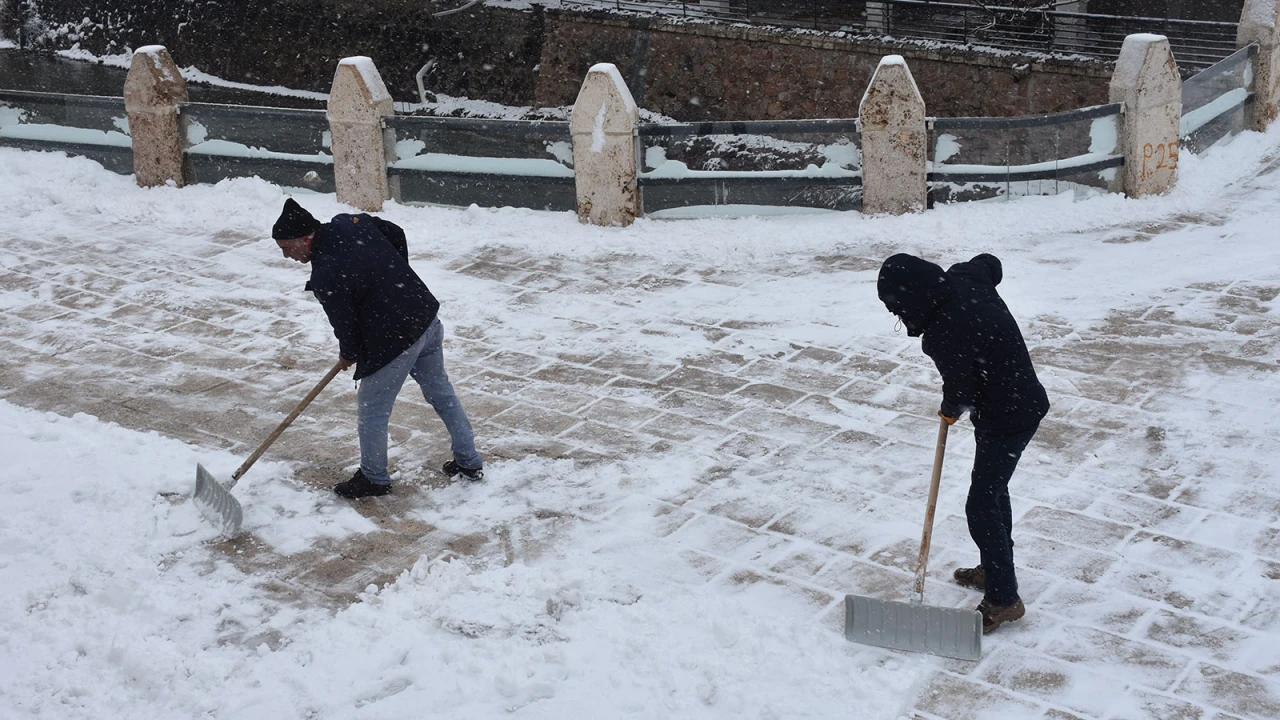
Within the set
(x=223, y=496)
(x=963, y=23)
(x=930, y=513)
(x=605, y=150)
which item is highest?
(x=963, y=23)

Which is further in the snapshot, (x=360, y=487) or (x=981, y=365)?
(x=360, y=487)

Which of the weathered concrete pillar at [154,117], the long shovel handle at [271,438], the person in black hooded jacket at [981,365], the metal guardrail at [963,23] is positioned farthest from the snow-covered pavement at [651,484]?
the metal guardrail at [963,23]

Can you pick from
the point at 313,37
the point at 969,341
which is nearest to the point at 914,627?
the point at 969,341

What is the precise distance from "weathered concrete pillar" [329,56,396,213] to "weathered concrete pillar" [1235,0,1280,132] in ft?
29.2

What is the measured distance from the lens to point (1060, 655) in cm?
513

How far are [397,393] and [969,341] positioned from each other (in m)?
2.96

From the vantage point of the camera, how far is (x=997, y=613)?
5.28 m

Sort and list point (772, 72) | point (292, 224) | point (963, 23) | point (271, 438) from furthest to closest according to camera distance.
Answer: point (772, 72), point (963, 23), point (271, 438), point (292, 224)

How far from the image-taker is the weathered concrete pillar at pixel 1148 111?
11047mm

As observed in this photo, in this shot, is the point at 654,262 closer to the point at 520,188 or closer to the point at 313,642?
the point at 520,188

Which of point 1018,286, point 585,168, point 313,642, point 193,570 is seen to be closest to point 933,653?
point 313,642

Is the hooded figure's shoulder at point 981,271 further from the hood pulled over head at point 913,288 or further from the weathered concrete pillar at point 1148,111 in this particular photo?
the weathered concrete pillar at point 1148,111

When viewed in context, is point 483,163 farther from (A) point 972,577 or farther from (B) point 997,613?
(B) point 997,613

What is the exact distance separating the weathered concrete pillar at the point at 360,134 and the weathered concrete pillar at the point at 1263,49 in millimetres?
8911
